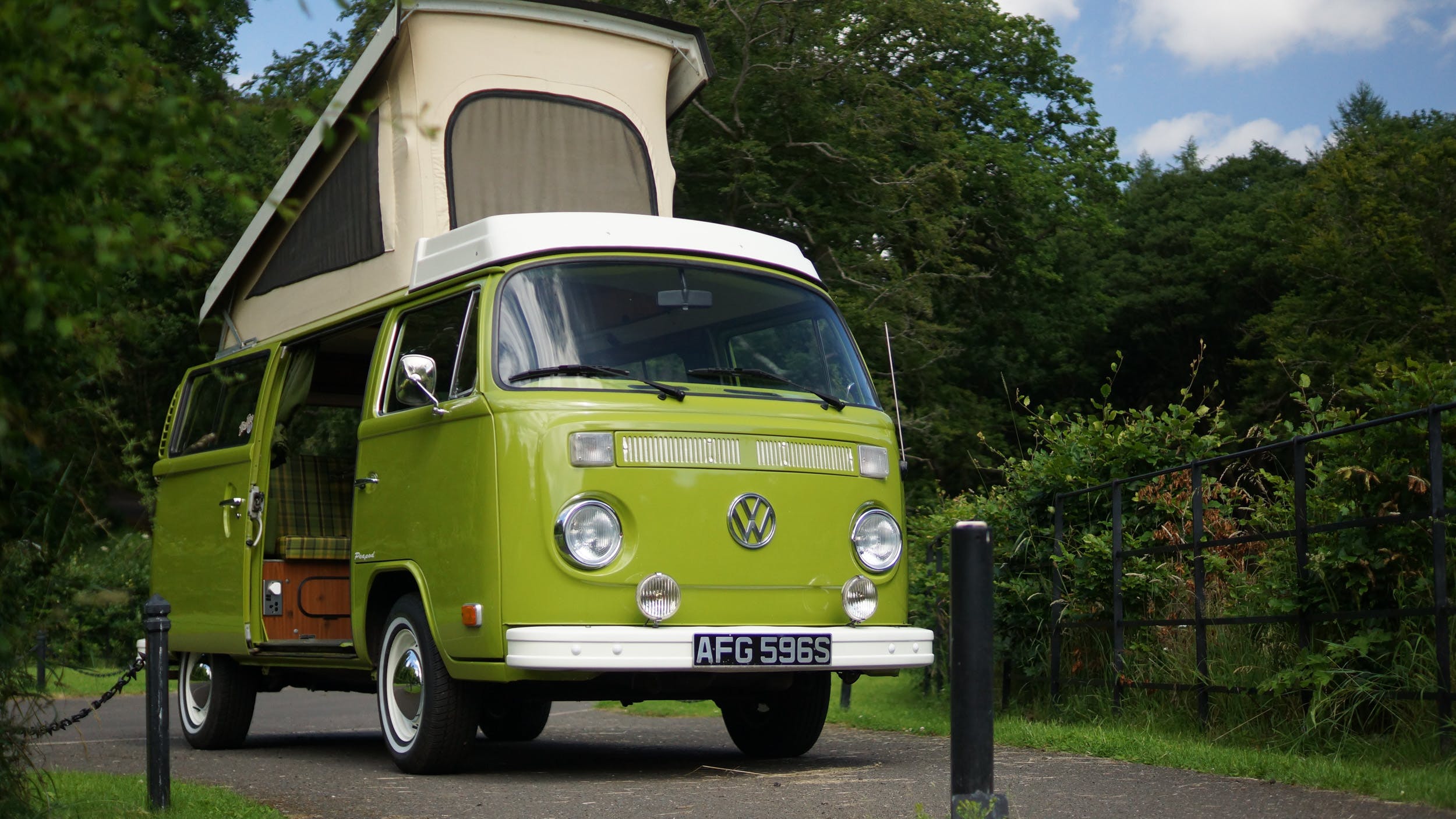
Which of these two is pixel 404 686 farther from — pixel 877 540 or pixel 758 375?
pixel 877 540

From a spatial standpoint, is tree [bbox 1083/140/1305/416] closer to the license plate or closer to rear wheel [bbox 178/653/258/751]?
rear wheel [bbox 178/653/258/751]

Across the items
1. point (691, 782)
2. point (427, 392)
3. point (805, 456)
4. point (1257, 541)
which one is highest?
point (427, 392)

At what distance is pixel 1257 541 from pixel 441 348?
15.1 ft

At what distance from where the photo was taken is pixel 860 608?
8148 mm

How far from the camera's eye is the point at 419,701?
8289mm

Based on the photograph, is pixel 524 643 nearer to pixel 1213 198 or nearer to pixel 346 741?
pixel 346 741

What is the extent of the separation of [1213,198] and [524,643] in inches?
2056

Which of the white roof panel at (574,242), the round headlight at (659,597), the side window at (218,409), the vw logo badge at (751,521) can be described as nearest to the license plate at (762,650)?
the round headlight at (659,597)

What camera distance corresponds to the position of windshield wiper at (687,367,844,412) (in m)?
8.35

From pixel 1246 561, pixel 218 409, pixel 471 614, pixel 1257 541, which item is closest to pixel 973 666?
pixel 471 614

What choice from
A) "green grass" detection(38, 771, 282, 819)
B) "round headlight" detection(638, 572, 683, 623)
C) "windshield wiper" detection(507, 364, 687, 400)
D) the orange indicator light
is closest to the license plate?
"round headlight" detection(638, 572, 683, 623)

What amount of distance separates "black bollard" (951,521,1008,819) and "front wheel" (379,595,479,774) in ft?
13.8

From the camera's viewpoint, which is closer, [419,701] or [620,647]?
[620,647]

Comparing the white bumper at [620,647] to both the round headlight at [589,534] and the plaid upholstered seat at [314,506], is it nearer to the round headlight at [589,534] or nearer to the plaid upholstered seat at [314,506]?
the round headlight at [589,534]
